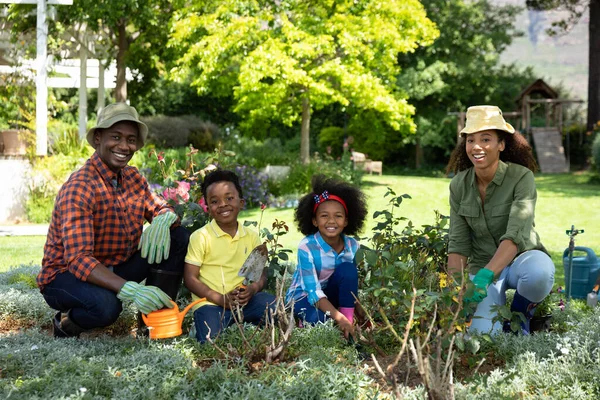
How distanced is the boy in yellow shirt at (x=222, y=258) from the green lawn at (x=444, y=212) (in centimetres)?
281

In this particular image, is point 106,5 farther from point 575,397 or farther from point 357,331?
point 575,397

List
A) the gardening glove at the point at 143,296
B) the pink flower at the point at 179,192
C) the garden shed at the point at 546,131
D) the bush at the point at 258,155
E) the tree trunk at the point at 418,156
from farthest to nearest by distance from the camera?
the tree trunk at the point at 418,156, the garden shed at the point at 546,131, the bush at the point at 258,155, the pink flower at the point at 179,192, the gardening glove at the point at 143,296

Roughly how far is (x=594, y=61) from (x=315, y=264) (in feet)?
63.0

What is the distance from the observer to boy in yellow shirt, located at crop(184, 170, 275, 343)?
374 cm

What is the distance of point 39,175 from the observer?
10.7 meters

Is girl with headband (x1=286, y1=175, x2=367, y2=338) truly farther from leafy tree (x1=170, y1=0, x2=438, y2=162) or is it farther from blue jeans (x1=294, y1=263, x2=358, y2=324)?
leafy tree (x1=170, y1=0, x2=438, y2=162)

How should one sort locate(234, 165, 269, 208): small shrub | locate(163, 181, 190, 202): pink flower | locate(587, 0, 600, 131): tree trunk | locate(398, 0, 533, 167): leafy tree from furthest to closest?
1. locate(398, 0, 533, 167): leafy tree
2. locate(587, 0, 600, 131): tree trunk
3. locate(234, 165, 269, 208): small shrub
4. locate(163, 181, 190, 202): pink flower

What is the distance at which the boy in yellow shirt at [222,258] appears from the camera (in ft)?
12.3

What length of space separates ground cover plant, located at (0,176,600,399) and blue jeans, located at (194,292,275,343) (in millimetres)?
88

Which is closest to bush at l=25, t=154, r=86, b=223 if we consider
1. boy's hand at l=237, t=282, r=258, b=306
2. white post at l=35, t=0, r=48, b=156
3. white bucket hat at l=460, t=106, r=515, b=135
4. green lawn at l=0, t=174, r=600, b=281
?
white post at l=35, t=0, r=48, b=156

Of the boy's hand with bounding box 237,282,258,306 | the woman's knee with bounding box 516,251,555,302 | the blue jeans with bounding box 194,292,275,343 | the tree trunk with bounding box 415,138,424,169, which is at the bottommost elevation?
the blue jeans with bounding box 194,292,275,343

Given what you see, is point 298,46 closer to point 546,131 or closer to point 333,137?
point 333,137

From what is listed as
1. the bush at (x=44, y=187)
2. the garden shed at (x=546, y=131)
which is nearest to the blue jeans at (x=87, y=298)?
the bush at (x=44, y=187)

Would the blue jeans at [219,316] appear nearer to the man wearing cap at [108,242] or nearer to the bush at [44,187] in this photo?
the man wearing cap at [108,242]
